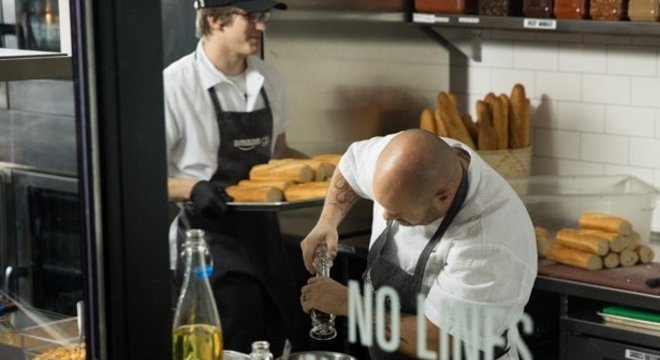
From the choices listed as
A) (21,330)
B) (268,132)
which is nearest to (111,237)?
(21,330)

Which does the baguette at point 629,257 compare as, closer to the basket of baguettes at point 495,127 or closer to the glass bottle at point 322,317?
the basket of baguettes at point 495,127

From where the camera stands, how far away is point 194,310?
154 cm

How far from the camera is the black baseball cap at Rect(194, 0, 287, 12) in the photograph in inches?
81.8

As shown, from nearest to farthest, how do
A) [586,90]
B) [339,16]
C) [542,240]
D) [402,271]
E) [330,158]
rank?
[402,271]
[542,240]
[330,158]
[339,16]
[586,90]

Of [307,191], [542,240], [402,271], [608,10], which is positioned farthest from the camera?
[608,10]

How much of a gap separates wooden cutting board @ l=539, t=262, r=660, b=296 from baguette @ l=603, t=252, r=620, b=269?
19mm

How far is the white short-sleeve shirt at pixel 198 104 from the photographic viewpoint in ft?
6.68

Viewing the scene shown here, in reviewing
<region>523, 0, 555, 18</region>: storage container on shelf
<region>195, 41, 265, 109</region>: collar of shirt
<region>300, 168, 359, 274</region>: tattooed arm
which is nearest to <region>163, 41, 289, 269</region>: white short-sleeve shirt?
<region>195, 41, 265, 109</region>: collar of shirt

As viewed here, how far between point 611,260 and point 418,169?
0.75 m

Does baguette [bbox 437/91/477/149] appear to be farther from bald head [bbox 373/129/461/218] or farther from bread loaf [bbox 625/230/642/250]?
bald head [bbox 373/129/461/218]

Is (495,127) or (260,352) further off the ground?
(495,127)

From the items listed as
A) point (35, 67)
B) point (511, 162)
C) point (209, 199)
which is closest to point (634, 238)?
point (511, 162)

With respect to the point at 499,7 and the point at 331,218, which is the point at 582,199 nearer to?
the point at 499,7

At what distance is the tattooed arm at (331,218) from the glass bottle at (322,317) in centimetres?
1
